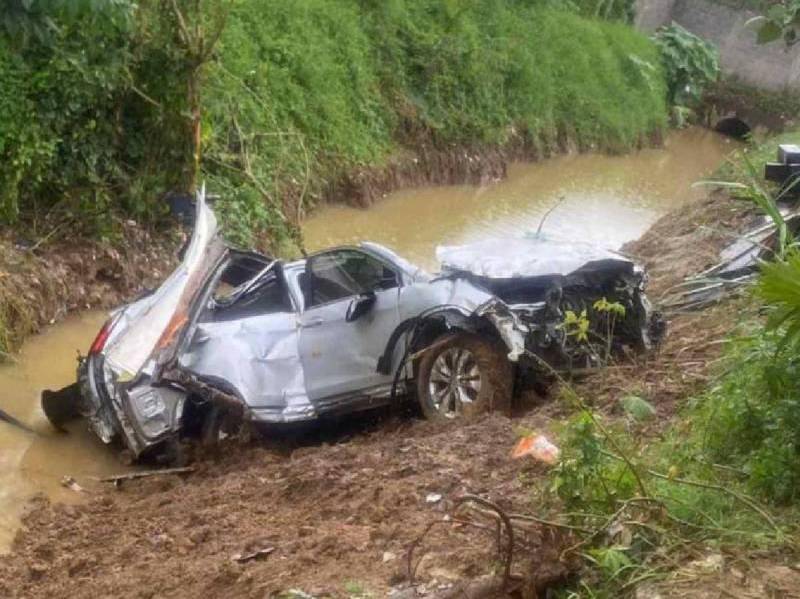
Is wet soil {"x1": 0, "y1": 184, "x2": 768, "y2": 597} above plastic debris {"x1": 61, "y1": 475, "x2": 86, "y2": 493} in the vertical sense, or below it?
above

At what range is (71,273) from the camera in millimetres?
13250

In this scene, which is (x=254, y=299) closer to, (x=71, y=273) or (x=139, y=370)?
(x=139, y=370)

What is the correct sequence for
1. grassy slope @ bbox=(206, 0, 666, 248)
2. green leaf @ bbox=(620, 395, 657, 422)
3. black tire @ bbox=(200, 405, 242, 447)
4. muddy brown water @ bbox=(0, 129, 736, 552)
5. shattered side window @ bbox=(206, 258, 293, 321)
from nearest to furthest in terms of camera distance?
green leaf @ bbox=(620, 395, 657, 422) → black tire @ bbox=(200, 405, 242, 447) → muddy brown water @ bbox=(0, 129, 736, 552) → shattered side window @ bbox=(206, 258, 293, 321) → grassy slope @ bbox=(206, 0, 666, 248)

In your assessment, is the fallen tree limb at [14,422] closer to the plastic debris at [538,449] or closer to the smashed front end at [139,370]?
the smashed front end at [139,370]

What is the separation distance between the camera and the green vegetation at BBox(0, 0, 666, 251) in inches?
520

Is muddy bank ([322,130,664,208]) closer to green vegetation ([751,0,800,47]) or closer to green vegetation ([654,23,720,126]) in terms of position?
green vegetation ([654,23,720,126])

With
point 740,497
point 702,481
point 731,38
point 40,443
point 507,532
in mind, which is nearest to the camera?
point 507,532

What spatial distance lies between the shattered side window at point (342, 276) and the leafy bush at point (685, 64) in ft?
85.1

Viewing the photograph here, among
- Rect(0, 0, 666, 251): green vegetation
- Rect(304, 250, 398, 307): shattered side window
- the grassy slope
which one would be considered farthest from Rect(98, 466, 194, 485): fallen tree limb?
the grassy slope

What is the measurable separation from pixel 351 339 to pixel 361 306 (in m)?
0.31

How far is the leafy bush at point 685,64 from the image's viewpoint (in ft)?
113

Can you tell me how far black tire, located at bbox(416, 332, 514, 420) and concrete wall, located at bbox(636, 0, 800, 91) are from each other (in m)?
28.9

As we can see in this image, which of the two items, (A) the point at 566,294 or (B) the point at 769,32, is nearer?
(B) the point at 769,32

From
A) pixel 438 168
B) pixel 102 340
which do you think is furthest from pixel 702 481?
pixel 438 168
